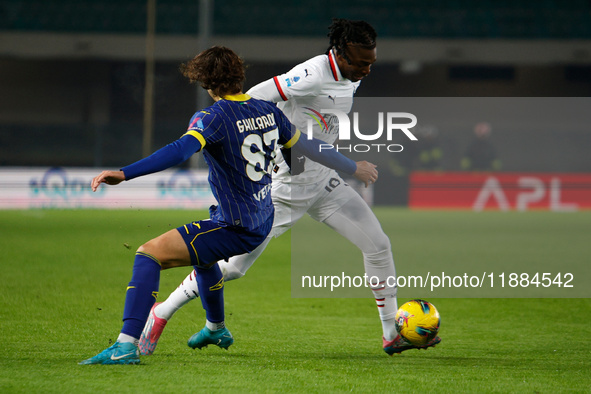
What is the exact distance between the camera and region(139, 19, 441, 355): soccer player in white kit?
16.0 feet

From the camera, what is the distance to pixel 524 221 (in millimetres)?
16781

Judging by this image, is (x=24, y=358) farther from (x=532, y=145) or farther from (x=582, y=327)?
(x=532, y=145)

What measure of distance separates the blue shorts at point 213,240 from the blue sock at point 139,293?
0.67 feet

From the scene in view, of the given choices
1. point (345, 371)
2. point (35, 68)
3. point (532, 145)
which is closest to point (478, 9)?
point (532, 145)

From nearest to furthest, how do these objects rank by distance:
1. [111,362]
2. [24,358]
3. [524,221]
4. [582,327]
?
[111,362] < [24,358] < [582,327] < [524,221]

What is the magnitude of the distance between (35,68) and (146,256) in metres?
24.9

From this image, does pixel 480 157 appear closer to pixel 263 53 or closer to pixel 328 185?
pixel 263 53

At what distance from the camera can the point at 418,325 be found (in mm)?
4812

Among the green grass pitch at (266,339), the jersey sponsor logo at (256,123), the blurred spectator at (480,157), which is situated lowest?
the blurred spectator at (480,157)

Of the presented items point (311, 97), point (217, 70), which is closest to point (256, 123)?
point (217, 70)

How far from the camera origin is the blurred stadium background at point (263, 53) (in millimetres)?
25203

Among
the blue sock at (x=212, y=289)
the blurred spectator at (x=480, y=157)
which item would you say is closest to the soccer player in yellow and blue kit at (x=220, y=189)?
the blue sock at (x=212, y=289)

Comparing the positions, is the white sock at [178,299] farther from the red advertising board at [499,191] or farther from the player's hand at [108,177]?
the red advertising board at [499,191]

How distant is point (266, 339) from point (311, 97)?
63.3 inches
